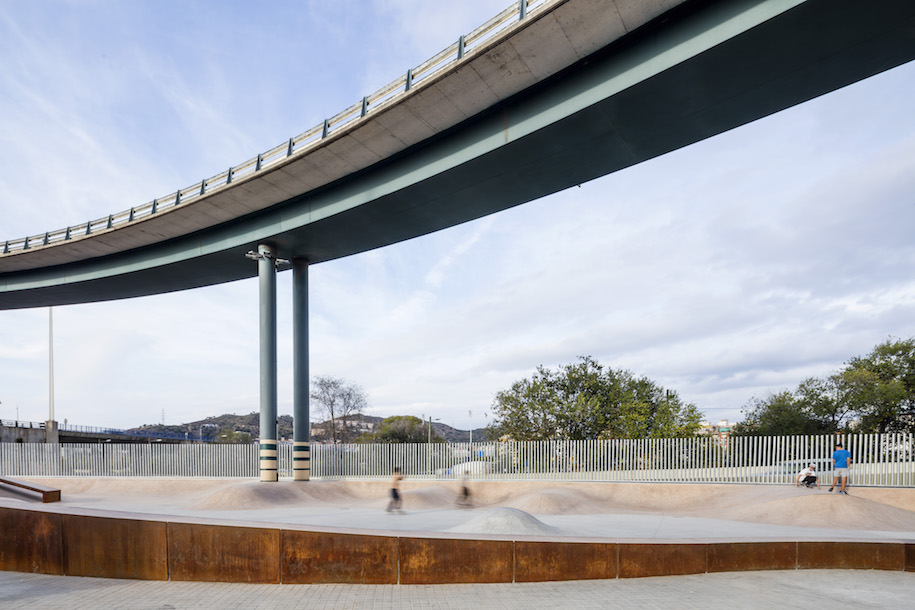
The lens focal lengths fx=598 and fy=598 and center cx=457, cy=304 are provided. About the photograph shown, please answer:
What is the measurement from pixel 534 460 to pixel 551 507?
591 centimetres

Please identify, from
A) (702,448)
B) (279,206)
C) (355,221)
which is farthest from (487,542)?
(279,206)

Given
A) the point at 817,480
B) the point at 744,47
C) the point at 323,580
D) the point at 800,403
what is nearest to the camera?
the point at 323,580

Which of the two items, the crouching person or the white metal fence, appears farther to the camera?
the crouching person

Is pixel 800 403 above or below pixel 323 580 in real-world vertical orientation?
below

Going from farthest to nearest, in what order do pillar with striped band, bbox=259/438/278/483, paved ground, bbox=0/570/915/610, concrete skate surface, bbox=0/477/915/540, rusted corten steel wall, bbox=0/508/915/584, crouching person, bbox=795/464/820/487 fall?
pillar with striped band, bbox=259/438/278/483 → crouching person, bbox=795/464/820/487 → concrete skate surface, bbox=0/477/915/540 → rusted corten steel wall, bbox=0/508/915/584 → paved ground, bbox=0/570/915/610

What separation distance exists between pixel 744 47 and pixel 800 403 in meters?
40.8

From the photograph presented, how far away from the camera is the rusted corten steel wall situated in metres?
7.73

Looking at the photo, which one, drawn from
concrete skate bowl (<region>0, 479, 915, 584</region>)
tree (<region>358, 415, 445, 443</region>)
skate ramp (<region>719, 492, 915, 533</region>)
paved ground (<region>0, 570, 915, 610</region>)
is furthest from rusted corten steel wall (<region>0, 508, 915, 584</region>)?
tree (<region>358, 415, 445, 443</region>)

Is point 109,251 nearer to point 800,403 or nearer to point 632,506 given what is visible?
point 632,506

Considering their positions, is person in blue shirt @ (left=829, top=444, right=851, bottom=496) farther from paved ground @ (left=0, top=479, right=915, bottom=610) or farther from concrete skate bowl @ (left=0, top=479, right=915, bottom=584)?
concrete skate bowl @ (left=0, top=479, right=915, bottom=584)

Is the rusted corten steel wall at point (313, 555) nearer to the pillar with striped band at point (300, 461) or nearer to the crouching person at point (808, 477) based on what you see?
the crouching person at point (808, 477)

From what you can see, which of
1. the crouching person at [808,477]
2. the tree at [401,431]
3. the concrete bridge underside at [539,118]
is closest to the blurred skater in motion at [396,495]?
the concrete bridge underside at [539,118]

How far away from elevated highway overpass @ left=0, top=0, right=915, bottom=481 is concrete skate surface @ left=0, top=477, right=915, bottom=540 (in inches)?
177

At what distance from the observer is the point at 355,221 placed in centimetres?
2478
